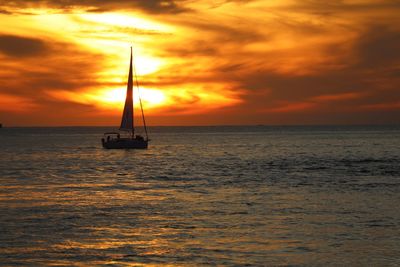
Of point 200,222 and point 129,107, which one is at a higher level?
point 129,107

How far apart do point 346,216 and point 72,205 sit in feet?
53.1

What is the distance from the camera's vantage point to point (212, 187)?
155ft

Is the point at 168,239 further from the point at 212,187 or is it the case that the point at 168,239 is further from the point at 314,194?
the point at 212,187

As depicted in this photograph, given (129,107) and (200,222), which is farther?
(129,107)

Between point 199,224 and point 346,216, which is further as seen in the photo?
point 346,216

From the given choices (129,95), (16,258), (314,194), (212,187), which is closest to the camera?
(16,258)

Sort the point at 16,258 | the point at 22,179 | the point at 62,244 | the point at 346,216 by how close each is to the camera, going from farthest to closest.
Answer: the point at 22,179 → the point at 346,216 → the point at 62,244 → the point at 16,258

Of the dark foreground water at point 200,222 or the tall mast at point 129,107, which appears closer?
the dark foreground water at point 200,222

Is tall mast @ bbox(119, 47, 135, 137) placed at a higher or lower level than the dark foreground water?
higher

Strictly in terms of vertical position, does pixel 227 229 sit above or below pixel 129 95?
below

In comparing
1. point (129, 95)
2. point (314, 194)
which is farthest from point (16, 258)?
point (129, 95)

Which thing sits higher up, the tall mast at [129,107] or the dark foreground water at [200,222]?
the tall mast at [129,107]

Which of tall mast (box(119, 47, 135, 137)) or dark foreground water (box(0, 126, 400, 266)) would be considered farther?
tall mast (box(119, 47, 135, 137))

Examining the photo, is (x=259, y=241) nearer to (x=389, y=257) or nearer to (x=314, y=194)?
(x=389, y=257)
